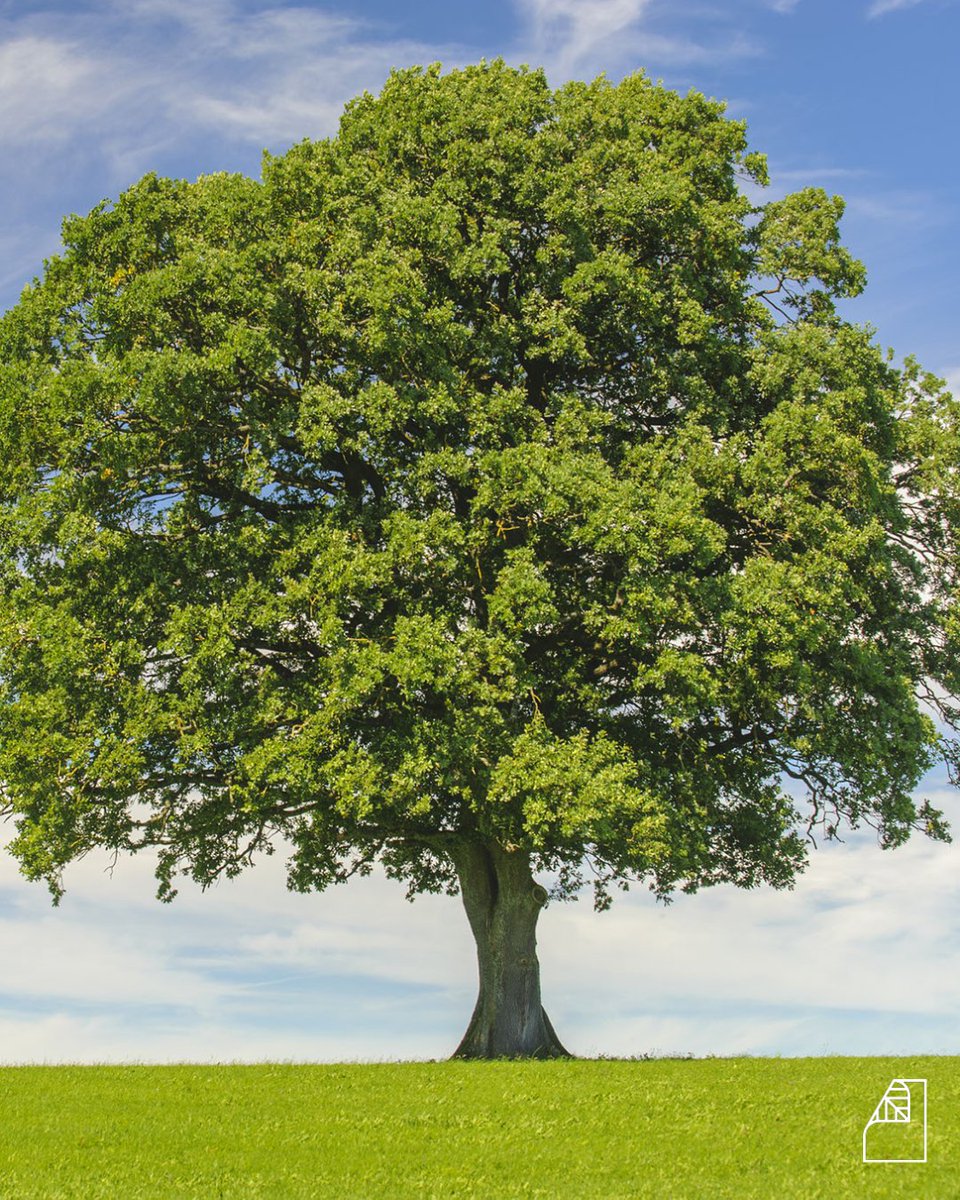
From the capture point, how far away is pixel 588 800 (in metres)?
22.0

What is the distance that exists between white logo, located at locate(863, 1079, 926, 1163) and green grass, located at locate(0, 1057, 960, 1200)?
223mm

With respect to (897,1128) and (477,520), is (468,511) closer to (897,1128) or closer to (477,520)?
(477,520)

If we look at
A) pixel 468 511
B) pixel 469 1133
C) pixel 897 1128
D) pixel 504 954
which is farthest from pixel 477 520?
pixel 897 1128

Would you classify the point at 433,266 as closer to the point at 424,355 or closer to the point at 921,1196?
the point at 424,355

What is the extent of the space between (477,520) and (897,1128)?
13.3m

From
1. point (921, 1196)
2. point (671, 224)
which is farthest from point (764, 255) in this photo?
point (921, 1196)

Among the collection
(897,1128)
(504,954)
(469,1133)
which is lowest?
(469,1133)

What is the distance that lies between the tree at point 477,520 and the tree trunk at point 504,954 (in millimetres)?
83

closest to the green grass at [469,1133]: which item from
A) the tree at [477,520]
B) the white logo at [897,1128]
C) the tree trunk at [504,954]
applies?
the white logo at [897,1128]

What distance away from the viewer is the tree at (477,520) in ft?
75.7

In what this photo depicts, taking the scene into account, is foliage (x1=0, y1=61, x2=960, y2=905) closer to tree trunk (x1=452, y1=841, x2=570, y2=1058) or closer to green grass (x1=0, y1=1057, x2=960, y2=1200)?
tree trunk (x1=452, y1=841, x2=570, y2=1058)

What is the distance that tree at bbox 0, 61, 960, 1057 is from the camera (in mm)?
23078

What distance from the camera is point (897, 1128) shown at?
702 inches

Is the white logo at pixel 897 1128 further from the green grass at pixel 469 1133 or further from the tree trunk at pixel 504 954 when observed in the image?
the tree trunk at pixel 504 954
